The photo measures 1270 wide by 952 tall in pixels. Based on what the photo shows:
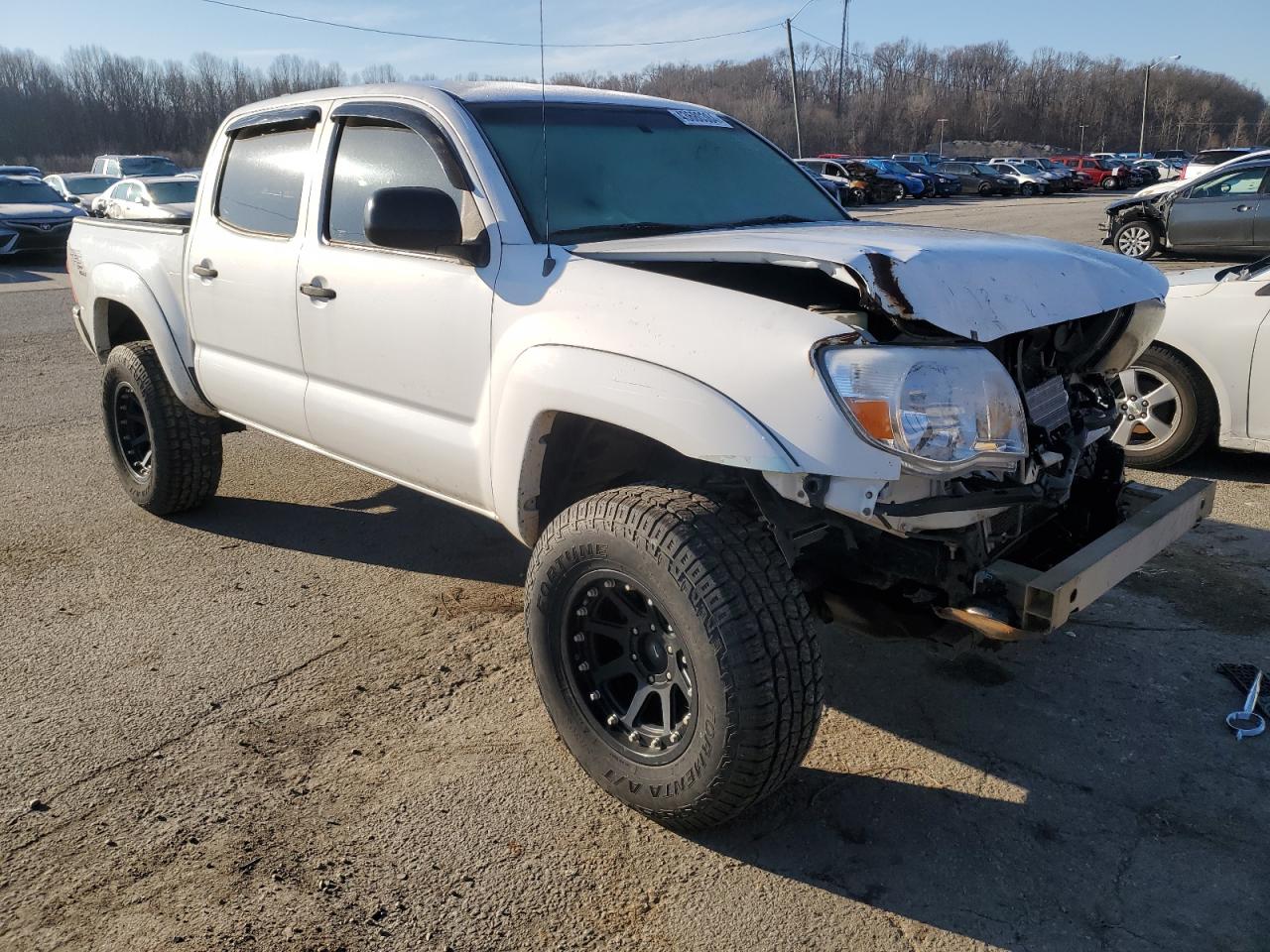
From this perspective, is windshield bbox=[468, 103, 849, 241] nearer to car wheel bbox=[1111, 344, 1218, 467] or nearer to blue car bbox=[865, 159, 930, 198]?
car wheel bbox=[1111, 344, 1218, 467]

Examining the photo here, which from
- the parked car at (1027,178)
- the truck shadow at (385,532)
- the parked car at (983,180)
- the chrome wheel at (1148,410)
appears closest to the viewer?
the truck shadow at (385,532)

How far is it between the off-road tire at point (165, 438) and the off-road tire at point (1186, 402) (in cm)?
465

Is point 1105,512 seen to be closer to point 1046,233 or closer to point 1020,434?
point 1020,434

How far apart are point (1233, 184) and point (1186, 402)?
1193cm

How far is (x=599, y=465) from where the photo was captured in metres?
3.22

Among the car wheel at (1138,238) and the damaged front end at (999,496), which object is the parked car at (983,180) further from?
the damaged front end at (999,496)

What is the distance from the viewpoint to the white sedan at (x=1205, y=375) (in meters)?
5.05

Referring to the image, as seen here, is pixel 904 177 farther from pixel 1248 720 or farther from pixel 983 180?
pixel 1248 720

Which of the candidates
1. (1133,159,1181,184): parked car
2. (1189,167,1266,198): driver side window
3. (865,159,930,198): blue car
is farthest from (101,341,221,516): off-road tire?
(1133,159,1181,184): parked car

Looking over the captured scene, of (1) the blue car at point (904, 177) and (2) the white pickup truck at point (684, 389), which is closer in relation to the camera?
(2) the white pickup truck at point (684, 389)

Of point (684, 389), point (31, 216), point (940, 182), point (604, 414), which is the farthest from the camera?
point (940, 182)

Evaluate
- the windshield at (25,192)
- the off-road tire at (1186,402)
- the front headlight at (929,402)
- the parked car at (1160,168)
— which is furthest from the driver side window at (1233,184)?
the parked car at (1160,168)

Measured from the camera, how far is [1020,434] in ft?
8.05

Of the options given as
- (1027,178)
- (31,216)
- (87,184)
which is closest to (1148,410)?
(31,216)
